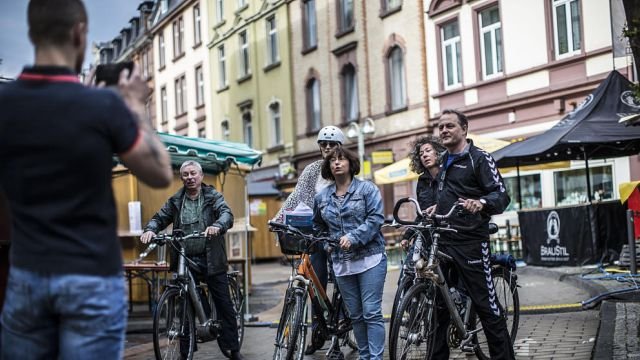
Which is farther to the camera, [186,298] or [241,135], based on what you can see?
[241,135]

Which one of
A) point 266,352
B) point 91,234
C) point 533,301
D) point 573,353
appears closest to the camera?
point 91,234

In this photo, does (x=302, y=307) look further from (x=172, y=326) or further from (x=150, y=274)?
(x=150, y=274)

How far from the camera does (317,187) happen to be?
7.75 metres

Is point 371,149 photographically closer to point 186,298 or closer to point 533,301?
point 533,301

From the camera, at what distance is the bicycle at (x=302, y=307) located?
20.9 feet

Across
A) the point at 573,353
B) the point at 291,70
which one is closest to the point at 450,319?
the point at 573,353

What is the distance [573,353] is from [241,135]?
3216 centimetres

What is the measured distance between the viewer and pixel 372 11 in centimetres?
2833

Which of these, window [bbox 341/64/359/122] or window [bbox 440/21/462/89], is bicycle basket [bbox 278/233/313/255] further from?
window [bbox 341/64/359/122]

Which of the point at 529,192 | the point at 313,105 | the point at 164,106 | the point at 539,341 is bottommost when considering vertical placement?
the point at 539,341

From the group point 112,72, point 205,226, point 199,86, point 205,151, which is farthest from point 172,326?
point 199,86

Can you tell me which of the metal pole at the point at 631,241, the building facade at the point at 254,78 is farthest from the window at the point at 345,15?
the metal pole at the point at 631,241

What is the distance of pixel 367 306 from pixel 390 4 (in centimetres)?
2232

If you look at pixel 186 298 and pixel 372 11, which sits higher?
pixel 372 11
